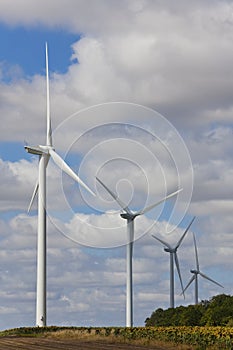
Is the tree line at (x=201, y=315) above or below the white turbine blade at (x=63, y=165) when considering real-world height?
below

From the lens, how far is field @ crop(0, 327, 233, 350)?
66.1m

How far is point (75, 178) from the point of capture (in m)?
95.4

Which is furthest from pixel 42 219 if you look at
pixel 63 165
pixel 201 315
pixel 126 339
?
pixel 201 315

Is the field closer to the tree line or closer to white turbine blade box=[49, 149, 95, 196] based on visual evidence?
white turbine blade box=[49, 149, 95, 196]

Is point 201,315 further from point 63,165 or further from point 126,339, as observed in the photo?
point 126,339

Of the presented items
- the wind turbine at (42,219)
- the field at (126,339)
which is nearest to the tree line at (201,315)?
the wind turbine at (42,219)

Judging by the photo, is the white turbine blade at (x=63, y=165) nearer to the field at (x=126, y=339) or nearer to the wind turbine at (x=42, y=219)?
the wind turbine at (x=42, y=219)

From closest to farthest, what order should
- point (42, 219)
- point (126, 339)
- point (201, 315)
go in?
point (126, 339)
point (42, 219)
point (201, 315)

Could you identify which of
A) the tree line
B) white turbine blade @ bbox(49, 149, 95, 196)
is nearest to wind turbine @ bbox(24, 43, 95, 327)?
white turbine blade @ bbox(49, 149, 95, 196)

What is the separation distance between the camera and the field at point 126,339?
217 ft

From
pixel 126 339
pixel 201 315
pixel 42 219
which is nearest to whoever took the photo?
pixel 126 339

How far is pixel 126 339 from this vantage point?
78.1m

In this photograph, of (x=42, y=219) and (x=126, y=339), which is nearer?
(x=126, y=339)

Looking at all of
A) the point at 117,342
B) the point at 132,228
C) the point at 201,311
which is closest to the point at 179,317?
the point at 201,311
